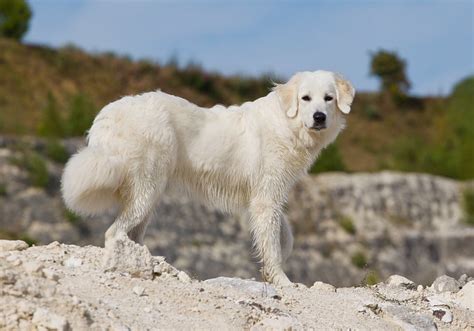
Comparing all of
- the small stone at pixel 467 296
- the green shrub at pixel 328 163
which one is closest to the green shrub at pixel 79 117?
the green shrub at pixel 328 163

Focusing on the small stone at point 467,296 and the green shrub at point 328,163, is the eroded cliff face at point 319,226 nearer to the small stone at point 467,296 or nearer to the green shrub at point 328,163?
the green shrub at point 328,163

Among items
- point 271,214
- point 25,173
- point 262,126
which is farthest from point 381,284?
point 25,173

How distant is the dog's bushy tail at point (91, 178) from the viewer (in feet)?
32.5

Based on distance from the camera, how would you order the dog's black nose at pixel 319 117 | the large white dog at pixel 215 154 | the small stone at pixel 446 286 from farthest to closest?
the small stone at pixel 446 286, the dog's black nose at pixel 319 117, the large white dog at pixel 215 154

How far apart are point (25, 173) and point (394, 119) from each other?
3578cm

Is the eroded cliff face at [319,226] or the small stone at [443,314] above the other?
the small stone at [443,314]

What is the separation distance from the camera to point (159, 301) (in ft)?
27.0

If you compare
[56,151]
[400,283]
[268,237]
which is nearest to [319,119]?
[268,237]

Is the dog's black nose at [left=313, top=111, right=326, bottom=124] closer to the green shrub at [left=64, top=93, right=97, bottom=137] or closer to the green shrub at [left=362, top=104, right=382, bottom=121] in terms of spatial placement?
the green shrub at [left=64, top=93, right=97, bottom=137]

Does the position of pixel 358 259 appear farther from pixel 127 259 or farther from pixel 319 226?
pixel 127 259

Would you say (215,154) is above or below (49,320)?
above

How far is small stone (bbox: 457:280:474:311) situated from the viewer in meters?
10.3

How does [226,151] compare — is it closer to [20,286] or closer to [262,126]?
[262,126]

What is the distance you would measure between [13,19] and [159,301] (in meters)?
50.8
